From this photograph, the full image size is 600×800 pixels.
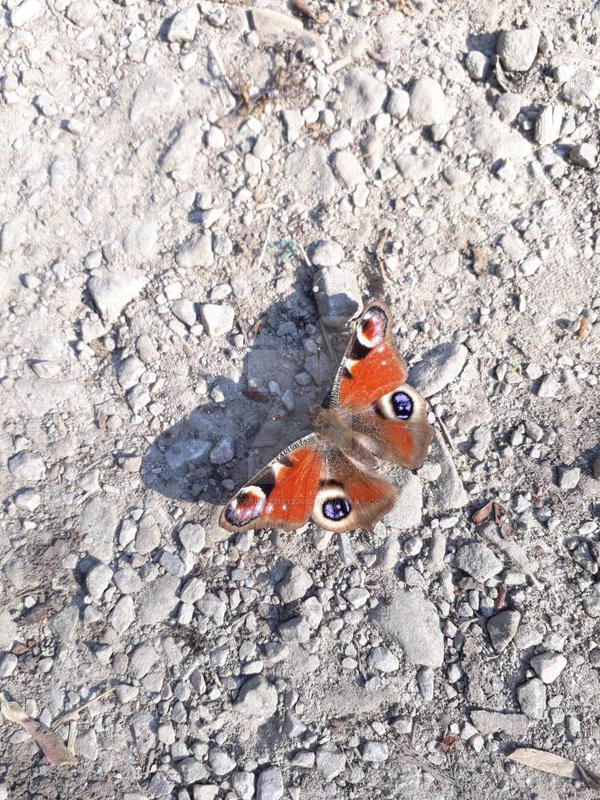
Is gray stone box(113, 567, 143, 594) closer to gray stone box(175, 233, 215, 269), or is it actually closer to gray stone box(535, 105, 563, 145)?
gray stone box(175, 233, 215, 269)

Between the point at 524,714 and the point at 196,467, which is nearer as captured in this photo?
the point at 524,714

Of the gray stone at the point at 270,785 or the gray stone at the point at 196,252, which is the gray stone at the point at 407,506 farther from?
the gray stone at the point at 196,252

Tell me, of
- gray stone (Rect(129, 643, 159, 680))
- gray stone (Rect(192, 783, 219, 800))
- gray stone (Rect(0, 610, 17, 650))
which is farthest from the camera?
gray stone (Rect(0, 610, 17, 650))

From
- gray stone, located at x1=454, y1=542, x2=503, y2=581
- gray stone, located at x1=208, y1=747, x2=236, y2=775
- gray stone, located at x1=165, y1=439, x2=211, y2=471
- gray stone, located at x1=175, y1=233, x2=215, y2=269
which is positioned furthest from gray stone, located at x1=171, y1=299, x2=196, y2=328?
gray stone, located at x1=208, y1=747, x2=236, y2=775

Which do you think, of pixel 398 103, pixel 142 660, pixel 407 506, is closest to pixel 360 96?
pixel 398 103

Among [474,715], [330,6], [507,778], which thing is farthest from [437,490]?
[330,6]

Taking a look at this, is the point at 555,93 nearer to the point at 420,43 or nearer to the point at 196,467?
the point at 420,43
